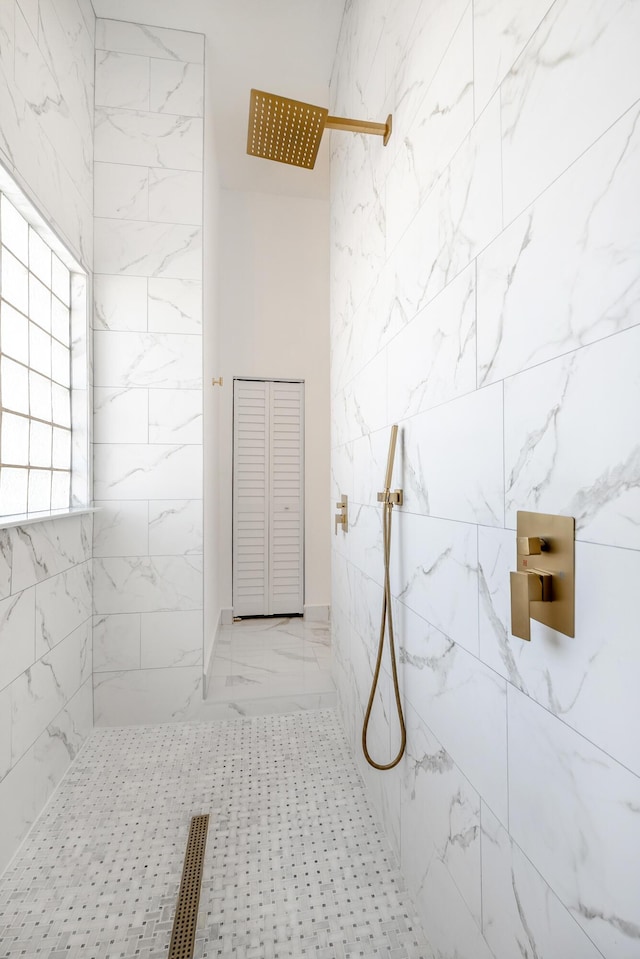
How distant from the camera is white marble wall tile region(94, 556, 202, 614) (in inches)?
92.4

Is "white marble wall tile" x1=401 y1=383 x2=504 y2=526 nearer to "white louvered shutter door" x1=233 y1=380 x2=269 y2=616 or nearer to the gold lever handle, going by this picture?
the gold lever handle

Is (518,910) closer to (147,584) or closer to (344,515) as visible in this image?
(344,515)

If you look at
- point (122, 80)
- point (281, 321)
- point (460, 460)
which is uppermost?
point (122, 80)

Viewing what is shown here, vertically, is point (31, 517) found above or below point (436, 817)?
above

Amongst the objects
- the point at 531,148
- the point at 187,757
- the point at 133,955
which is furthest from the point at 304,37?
the point at 133,955

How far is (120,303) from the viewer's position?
2.36 m

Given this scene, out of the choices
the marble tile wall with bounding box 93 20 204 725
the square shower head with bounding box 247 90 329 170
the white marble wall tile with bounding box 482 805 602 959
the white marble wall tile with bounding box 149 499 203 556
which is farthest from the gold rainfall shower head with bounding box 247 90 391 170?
the white marble wall tile with bounding box 482 805 602 959

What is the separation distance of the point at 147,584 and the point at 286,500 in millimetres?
1622

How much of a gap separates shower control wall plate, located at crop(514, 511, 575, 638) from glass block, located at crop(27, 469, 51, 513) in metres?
1.76

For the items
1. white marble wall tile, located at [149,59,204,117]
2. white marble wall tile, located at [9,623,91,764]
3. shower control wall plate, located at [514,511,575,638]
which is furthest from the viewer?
white marble wall tile, located at [149,59,204,117]

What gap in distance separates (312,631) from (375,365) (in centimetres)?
236

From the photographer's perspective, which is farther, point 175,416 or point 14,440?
point 175,416

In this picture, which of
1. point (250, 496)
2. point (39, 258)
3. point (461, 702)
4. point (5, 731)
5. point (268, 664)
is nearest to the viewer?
point (461, 702)

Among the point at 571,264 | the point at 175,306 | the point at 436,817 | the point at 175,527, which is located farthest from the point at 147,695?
the point at 571,264
